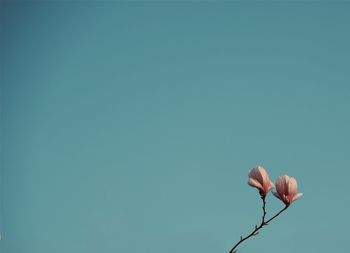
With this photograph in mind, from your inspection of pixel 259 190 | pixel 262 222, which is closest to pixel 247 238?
pixel 262 222

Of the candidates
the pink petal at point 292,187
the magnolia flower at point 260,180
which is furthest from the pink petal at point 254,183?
the pink petal at point 292,187

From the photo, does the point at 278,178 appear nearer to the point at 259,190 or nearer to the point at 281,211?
the point at 259,190

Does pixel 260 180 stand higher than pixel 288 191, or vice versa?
pixel 260 180

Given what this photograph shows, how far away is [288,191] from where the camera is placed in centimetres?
245

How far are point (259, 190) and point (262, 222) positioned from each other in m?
0.50

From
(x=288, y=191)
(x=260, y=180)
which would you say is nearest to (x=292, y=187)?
(x=288, y=191)

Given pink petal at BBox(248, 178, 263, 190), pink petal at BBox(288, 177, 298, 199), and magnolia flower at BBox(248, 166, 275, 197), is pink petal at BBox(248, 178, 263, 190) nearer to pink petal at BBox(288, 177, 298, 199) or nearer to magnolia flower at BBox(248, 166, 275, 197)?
magnolia flower at BBox(248, 166, 275, 197)

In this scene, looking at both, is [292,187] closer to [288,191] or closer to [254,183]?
[288,191]

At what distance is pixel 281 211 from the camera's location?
1.96 m

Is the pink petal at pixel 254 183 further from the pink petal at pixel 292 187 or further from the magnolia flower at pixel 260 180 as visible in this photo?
the pink petal at pixel 292 187

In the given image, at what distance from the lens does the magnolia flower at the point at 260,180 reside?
8.09 ft

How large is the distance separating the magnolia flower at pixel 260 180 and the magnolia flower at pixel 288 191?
58 millimetres

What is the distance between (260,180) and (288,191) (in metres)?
0.14

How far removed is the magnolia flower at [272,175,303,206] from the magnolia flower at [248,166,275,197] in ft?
0.19
